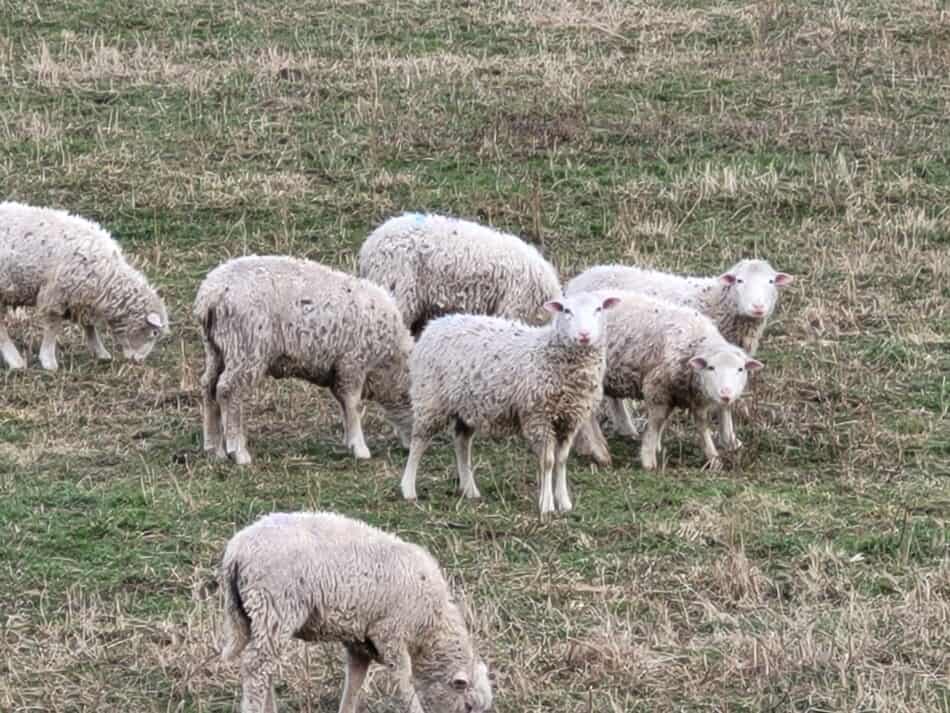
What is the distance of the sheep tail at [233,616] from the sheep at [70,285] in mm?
6989

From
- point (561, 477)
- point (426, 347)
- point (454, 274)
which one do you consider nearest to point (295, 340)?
point (426, 347)

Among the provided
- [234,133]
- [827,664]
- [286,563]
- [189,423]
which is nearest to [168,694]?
[286,563]

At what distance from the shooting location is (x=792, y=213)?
18188 millimetres

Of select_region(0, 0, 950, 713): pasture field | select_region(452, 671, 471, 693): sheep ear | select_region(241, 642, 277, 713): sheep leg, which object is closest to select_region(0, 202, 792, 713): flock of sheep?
select_region(452, 671, 471, 693): sheep ear

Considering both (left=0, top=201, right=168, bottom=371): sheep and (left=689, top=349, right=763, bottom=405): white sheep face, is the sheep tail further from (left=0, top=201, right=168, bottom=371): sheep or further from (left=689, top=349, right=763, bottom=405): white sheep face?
(left=0, top=201, right=168, bottom=371): sheep

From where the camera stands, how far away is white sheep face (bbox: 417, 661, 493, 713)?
8234 mm

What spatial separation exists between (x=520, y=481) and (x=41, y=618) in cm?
353

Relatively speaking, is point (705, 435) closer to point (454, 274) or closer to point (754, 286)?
point (754, 286)

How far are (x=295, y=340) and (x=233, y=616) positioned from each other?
15.8ft

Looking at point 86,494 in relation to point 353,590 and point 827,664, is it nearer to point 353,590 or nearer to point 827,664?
point 353,590

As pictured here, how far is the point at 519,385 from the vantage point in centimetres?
1153

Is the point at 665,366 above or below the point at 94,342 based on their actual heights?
above

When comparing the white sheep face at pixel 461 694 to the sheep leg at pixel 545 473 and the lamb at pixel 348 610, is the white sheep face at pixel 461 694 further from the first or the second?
the sheep leg at pixel 545 473

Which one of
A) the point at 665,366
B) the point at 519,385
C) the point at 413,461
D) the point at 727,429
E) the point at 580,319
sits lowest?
the point at 727,429
